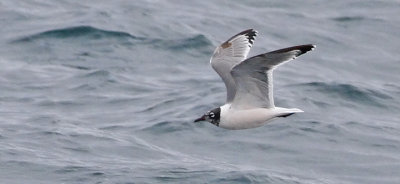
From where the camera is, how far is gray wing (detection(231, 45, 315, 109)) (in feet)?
34.1

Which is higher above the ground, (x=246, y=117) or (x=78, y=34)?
(x=246, y=117)

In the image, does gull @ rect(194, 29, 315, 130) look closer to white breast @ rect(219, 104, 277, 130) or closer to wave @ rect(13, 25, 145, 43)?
white breast @ rect(219, 104, 277, 130)

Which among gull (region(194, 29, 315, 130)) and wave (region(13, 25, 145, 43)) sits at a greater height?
gull (region(194, 29, 315, 130))

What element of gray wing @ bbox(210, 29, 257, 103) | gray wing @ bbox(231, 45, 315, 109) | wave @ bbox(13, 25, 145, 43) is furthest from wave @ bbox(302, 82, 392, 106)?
gray wing @ bbox(231, 45, 315, 109)

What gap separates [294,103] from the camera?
15867mm

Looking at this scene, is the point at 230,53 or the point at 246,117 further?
the point at 230,53

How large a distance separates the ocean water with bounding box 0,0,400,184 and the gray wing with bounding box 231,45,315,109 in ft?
5.86

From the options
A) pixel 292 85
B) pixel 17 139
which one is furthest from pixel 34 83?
pixel 292 85

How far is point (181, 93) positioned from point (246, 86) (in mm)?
5188

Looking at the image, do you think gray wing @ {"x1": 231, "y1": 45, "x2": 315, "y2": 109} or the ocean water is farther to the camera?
the ocean water

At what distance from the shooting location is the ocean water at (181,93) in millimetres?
13711

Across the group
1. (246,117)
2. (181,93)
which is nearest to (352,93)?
(181,93)

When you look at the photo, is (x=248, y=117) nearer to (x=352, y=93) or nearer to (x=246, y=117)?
(x=246, y=117)

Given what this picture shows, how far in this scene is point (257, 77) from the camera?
1103 centimetres
